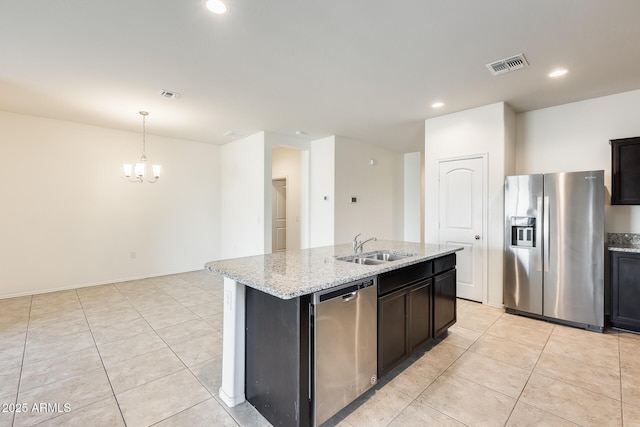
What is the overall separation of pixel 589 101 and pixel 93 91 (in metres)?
6.11

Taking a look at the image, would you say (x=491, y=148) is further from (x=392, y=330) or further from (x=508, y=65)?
(x=392, y=330)

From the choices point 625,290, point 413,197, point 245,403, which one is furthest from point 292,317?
point 413,197

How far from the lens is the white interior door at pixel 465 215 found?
13.0 ft

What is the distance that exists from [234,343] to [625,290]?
3.98 m

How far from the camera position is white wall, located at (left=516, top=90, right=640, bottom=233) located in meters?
3.45

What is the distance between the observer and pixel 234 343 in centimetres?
195

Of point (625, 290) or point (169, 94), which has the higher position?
point (169, 94)

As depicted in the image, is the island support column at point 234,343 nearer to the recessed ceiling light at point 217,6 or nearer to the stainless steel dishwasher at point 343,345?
the stainless steel dishwasher at point 343,345

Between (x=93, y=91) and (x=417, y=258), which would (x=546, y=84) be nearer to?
(x=417, y=258)

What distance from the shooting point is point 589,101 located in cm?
368

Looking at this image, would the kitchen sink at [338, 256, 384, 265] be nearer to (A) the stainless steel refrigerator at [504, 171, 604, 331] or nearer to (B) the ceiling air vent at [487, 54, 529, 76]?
(A) the stainless steel refrigerator at [504, 171, 604, 331]

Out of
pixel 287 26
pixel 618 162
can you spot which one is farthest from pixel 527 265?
pixel 287 26

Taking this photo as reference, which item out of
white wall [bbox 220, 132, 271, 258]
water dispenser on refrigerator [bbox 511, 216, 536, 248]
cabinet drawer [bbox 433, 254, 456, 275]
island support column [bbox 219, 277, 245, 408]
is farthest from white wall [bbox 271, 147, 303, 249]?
island support column [bbox 219, 277, 245, 408]

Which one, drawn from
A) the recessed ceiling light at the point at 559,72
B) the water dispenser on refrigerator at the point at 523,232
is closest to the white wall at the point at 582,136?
the water dispenser on refrigerator at the point at 523,232
